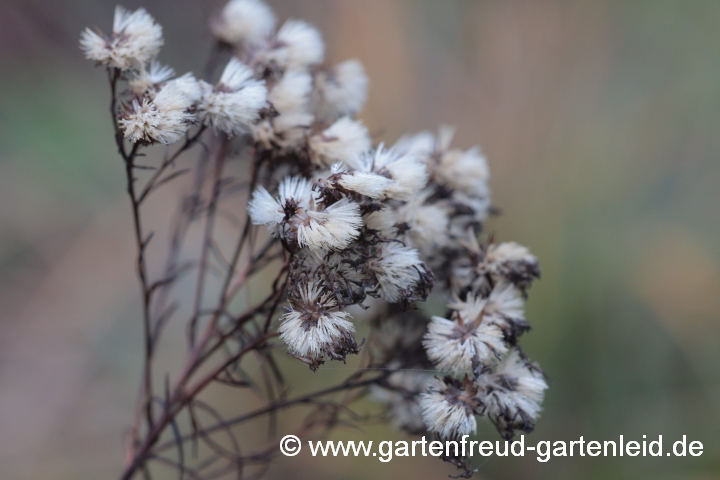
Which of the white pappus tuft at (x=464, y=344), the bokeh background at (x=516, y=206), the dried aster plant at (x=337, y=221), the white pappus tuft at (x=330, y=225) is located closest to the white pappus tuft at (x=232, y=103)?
the dried aster plant at (x=337, y=221)

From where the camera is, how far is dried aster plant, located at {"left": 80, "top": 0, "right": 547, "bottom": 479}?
0.42m

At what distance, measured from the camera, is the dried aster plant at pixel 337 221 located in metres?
0.42

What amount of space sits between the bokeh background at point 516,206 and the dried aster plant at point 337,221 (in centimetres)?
63

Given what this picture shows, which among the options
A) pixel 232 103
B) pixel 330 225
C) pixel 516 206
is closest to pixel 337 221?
pixel 330 225

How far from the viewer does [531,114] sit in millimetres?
1485

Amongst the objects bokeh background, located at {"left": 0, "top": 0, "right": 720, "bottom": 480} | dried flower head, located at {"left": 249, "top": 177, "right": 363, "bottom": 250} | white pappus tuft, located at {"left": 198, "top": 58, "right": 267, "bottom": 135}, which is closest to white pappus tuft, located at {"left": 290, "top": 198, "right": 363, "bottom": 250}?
dried flower head, located at {"left": 249, "top": 177, "right": 363, "bottom": 250}

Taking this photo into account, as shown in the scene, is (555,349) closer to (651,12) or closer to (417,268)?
(417,268)

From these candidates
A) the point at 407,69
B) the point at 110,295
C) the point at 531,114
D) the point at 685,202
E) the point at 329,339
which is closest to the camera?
the point at 329,339

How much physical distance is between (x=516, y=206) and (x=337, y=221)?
101 cm

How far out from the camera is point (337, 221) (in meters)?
0.41

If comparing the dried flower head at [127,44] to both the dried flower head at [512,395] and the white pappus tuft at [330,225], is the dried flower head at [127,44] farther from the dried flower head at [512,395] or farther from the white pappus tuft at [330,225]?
the dried flower head at [512,395]

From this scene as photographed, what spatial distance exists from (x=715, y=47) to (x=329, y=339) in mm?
1431

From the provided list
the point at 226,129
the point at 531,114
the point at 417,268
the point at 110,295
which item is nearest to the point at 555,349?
the point at 531,114

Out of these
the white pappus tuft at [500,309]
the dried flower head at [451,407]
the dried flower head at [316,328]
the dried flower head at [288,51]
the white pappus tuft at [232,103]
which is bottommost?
the dried flower head at [451,407]
